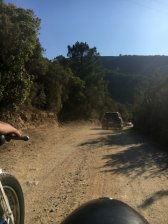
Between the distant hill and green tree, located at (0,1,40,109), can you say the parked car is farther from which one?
the distant hill

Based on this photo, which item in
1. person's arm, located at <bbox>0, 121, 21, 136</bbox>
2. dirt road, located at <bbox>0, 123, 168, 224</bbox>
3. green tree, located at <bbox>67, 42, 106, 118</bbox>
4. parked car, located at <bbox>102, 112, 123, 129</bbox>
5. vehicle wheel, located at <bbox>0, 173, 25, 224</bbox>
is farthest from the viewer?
green tree, located at <bbox>67, 42, 106, 118</bbox>

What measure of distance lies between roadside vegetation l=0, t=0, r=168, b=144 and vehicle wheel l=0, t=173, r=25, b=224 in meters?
13.8

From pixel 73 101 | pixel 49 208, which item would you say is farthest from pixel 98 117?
pixel 49 208

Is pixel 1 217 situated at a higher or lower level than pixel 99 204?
lower

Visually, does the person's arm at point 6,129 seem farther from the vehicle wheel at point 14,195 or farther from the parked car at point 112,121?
the parked car at point 112,121

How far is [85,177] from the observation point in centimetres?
1059

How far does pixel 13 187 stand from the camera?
4.58 m

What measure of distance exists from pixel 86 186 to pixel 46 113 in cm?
2920

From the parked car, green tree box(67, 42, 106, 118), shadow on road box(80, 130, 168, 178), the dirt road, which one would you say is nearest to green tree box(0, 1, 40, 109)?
the dirt road

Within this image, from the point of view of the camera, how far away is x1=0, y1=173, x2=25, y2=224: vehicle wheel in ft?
14.5

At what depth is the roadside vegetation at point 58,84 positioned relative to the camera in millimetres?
23703

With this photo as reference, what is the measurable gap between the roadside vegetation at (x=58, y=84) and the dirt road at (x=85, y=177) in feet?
14.3

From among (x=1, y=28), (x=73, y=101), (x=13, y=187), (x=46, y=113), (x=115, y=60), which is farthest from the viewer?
(x=115, y=60)

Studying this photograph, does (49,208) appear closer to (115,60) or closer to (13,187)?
(13,187)
